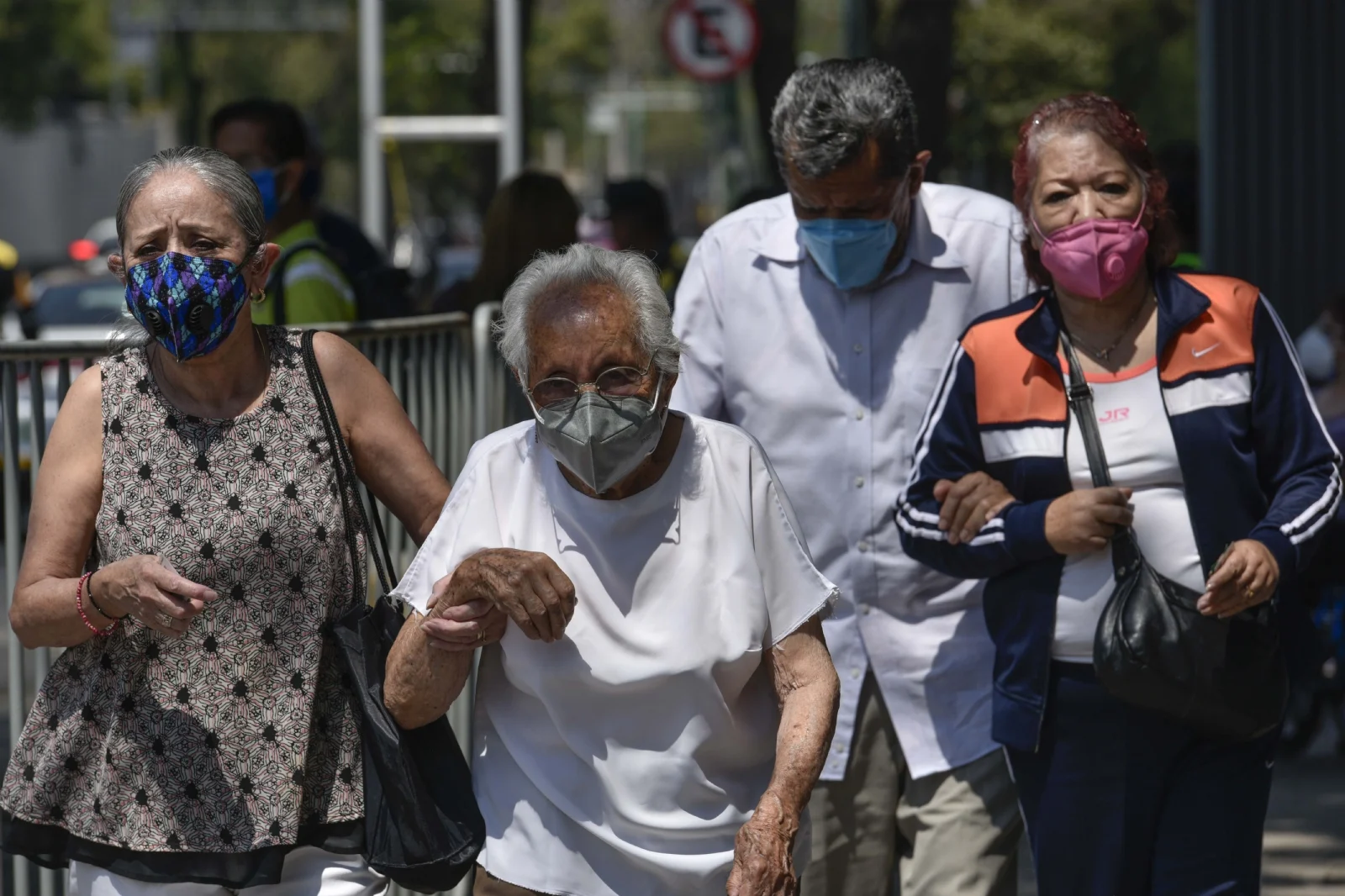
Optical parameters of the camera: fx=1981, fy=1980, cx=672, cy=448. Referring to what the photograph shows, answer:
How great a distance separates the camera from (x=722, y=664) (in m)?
3.10

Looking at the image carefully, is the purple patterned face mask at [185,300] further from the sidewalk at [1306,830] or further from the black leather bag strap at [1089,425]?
the sidewalk at [1306,830]

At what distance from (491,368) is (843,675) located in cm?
195

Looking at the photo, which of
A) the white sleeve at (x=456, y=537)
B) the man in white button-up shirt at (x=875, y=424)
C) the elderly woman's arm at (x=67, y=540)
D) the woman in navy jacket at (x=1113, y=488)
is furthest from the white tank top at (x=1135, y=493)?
the elderly woman's arm at (x=67, y=540)

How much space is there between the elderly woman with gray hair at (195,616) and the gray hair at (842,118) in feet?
3.85

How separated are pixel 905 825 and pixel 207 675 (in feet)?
5.30

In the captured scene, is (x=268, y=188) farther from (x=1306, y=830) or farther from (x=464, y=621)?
(x=1306, y=830)

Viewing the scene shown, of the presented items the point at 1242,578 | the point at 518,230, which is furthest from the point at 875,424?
the point at 518,230

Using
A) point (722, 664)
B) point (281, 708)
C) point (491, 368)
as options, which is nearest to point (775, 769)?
point (722, 664)

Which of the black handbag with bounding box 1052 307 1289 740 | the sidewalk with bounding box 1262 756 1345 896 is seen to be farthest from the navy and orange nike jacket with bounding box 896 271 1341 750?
the sidewalk with bounding box 1262 756 1345 896

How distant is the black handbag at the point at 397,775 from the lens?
10.5ft

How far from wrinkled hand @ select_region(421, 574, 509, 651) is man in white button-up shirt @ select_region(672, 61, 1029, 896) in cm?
118

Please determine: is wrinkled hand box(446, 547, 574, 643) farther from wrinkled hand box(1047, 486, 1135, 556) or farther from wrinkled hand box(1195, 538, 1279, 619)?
wrinkled hand box(1195, 538, 1279, 619)

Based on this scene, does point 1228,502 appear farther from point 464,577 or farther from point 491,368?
point 491,368

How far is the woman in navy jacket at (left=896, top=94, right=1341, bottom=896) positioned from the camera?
142 inches
